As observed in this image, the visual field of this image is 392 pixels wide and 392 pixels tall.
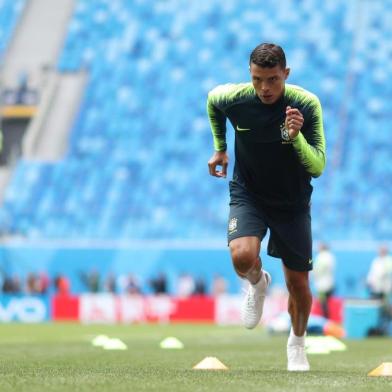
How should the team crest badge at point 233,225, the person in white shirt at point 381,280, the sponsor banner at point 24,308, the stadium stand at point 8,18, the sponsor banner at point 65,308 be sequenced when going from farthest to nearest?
1. the stadium stand at point 8,18
2. the sponsor banner at point 24,308
3. the sponsor banner at point 65,308
4. the person in white shirt at point 381,280
5. the team crest badge at point 233,225

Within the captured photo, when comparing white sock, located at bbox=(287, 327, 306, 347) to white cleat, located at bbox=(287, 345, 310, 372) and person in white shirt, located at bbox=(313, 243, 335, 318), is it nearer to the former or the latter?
white cleat, located at bbox=(287, 345, 310, 372)

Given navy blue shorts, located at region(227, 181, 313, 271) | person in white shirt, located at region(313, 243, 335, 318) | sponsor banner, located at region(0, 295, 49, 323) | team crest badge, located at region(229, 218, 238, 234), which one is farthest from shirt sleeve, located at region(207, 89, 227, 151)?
sponsor banner, located at region(0, 295, 49, 323)

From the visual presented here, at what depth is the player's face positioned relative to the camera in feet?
25.7

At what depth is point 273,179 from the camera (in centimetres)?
827

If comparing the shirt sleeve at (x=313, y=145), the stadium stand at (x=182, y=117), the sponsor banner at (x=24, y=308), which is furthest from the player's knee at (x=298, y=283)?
the stadium stand at (x=182, y=117)

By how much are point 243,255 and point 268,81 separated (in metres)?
1.24

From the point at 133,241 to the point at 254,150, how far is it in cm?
2633

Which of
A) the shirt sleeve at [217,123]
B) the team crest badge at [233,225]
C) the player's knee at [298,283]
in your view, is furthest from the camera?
the shirt sleeve at [217,123]

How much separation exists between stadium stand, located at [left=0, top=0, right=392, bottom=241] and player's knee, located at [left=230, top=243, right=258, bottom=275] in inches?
975

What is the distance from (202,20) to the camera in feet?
136

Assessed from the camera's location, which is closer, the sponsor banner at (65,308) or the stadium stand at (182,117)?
the sponsor banner at (65,308)

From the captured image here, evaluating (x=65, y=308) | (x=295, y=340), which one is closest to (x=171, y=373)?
(x=295, y=340)

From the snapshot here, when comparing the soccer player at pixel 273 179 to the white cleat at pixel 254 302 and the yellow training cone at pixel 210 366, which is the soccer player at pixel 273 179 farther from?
the yellow training cone at pixel 210 366

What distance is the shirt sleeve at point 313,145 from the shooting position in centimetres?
795
